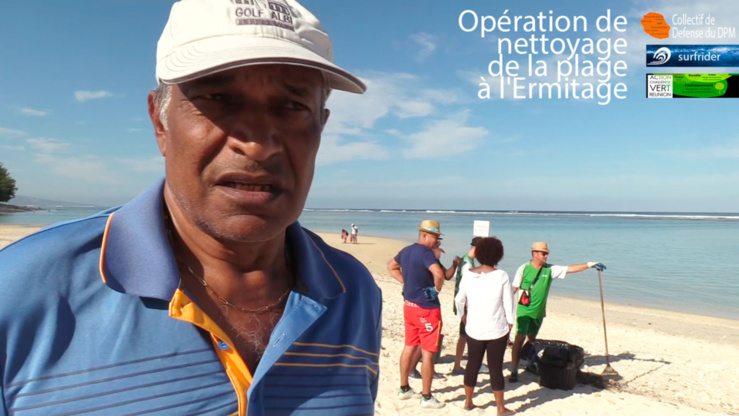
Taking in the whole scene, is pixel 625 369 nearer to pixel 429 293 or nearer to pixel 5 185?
pixel 429 293

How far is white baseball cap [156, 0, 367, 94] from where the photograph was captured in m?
1.22

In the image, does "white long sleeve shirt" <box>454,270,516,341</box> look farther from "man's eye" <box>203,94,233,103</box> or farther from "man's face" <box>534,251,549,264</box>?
"man's eye" <box>203,94,233,103</box>

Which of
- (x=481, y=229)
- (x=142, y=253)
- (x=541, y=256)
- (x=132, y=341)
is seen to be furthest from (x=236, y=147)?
(x=541, y=256)

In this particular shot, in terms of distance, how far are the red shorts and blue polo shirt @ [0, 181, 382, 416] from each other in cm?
433

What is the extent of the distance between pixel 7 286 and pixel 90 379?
296 millimetres

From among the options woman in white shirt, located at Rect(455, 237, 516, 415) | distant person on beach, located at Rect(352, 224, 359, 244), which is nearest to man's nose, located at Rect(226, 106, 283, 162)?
woman in white shirt, located at Rect(455, 237, 516, 415)

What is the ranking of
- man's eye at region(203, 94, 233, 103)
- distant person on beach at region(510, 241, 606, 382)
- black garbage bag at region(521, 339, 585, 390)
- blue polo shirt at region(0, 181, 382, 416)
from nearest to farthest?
blue polo shirt at region(0, 181, 382, 416)
man's eye at region(203, 94, 233, 103)
black garbage bag at region(521, 339, 585, 390)
distant person on beach at region(510, 241, 606, 382)

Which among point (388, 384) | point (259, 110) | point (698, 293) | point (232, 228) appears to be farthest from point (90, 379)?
point (698, 293)

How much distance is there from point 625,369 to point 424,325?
13.5ft

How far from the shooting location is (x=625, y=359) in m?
8.10

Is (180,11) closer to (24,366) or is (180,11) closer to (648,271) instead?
(24,366)

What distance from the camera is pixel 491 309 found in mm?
5398

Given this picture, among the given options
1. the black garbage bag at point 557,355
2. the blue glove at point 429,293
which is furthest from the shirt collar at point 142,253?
the black garbage bag at point 557,355

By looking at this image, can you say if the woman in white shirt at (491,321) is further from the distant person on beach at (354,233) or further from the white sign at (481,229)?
the distant person on beach at (354,233)
